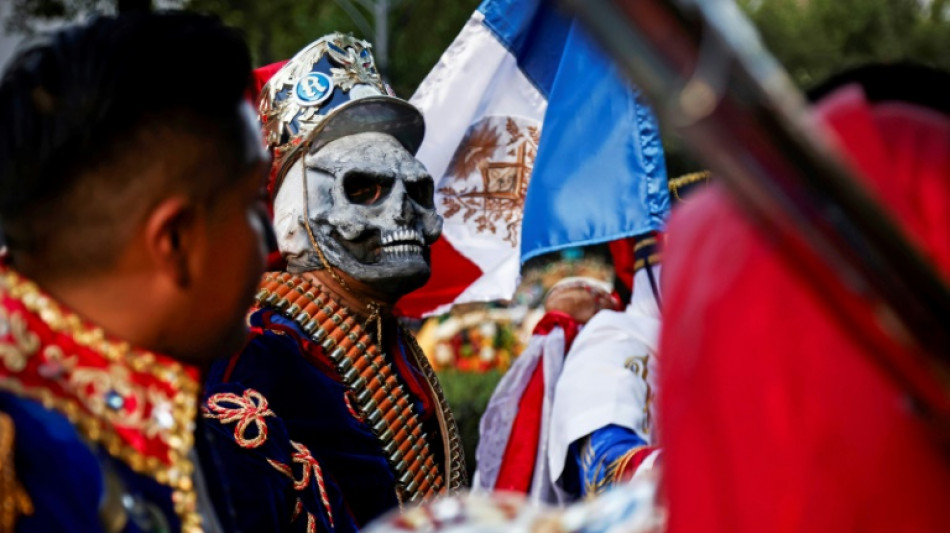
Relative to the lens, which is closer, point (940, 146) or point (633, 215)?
point (940, 146)

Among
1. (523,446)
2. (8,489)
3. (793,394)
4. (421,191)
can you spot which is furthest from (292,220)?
(793,394)

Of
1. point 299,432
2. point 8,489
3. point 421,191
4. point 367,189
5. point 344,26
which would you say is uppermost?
point 8,489

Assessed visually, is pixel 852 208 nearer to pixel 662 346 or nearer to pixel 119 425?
pixel 662 346

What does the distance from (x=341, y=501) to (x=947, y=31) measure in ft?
119

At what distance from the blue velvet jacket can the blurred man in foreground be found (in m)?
0.78

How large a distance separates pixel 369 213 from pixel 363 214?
0.02 metres

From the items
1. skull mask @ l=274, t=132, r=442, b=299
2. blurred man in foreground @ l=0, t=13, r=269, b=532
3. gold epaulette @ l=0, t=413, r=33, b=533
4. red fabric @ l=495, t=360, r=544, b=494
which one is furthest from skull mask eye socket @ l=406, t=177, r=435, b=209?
gold epaulette @ l=0, t=413, r=33, b=533

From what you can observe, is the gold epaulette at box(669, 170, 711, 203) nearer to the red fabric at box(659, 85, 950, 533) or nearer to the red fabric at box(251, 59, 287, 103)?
the red fabric at box(251, 59, 287, 103)

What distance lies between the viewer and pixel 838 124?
1.32 m

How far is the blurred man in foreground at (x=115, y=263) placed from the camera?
73.4 inches

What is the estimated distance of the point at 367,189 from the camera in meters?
4.21

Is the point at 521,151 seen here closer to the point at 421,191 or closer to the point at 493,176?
the point at 493,176

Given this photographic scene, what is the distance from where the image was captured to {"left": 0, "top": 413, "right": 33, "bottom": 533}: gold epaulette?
177 cm

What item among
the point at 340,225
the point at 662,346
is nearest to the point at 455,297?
the point at 340,225
